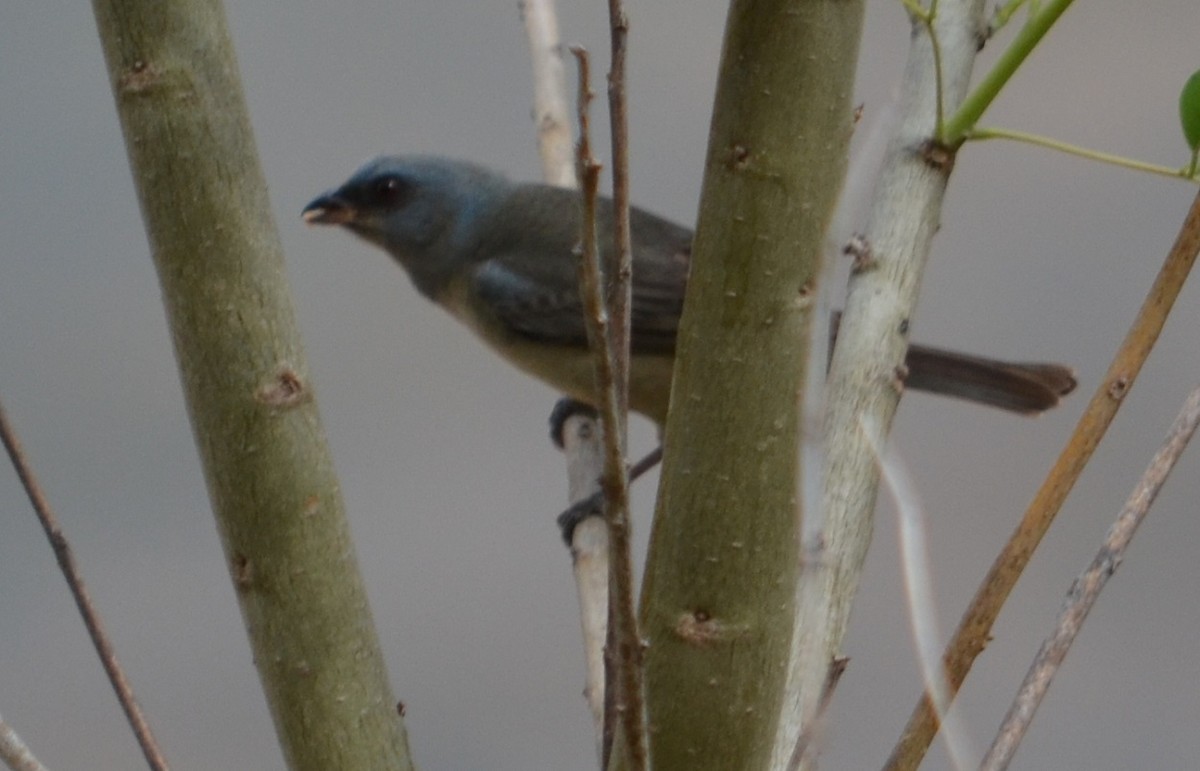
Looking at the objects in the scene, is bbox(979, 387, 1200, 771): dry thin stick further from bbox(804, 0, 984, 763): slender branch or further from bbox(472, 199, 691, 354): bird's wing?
bbox(472, 199, 691, 354): bird's wing

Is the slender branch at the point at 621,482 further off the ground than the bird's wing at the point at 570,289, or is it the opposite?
the slender branch at the point at 621,482

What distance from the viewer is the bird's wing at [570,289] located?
218 cm

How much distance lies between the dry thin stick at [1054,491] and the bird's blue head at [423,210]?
172 cm

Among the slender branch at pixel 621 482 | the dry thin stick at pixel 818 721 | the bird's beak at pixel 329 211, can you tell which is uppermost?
the slender branch at pixel 621 482

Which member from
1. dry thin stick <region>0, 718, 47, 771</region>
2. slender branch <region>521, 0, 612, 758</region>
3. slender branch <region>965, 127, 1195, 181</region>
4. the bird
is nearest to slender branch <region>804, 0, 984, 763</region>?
slender branch <region>965, 127, 1195, 181</region>

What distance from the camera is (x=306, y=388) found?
0.79 metres

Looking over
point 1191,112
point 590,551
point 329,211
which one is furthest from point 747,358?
point 329,211

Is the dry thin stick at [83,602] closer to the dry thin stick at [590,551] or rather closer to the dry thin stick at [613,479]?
the dry thin stick at [590,551]

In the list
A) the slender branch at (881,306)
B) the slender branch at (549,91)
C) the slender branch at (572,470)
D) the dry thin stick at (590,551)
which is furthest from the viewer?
the slender branch at (549,91)

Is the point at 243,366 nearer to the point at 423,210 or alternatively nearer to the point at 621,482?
the point at 621,482

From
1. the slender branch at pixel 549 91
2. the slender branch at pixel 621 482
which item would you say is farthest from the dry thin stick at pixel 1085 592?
the slender branch at pixel 549 91

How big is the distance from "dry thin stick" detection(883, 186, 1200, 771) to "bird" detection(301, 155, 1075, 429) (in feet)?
3.58

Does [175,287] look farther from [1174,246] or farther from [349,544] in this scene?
[1174,246]

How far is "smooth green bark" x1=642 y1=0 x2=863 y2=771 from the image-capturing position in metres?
0.64
